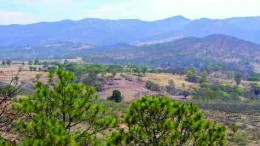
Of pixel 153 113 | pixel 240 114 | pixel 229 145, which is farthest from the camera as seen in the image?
pixel 240 114

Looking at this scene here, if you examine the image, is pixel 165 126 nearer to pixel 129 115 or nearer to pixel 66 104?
pixel 129 115

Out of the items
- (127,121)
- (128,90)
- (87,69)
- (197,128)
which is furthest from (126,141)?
(87,69)

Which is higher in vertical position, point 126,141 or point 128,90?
point 126,141

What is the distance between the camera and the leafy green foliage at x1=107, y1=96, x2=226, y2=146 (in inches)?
671

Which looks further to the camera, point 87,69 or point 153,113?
point 87,69

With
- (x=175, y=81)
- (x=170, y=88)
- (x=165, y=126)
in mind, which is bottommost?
(x=175, y=81)

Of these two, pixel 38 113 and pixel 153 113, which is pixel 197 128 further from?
pixel 38 113

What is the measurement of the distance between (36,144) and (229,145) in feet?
129

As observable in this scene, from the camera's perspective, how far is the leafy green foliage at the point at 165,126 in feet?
55.9

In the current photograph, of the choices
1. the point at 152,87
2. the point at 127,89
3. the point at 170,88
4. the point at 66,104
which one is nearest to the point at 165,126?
the point at 66,104

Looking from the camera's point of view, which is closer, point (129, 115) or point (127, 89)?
point (129, 115)

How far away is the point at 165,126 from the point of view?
56.0 feet

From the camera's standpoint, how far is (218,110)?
264 feet

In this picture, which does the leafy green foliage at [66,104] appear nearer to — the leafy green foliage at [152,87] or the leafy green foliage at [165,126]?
the leafy green foliage at [165,126]
